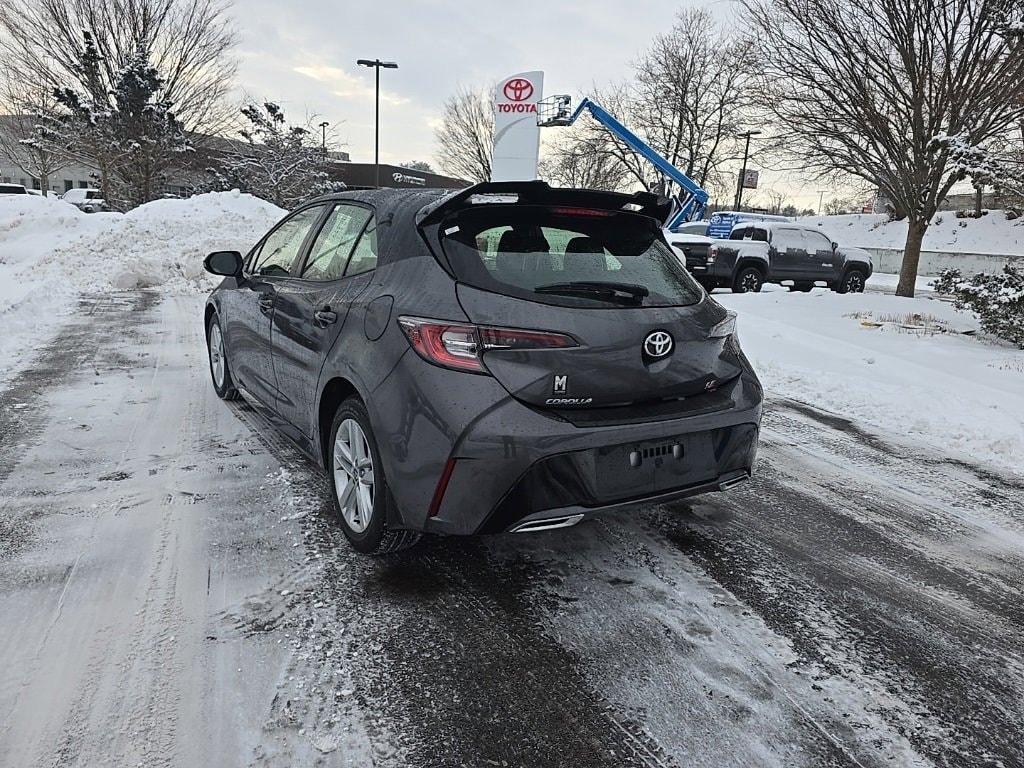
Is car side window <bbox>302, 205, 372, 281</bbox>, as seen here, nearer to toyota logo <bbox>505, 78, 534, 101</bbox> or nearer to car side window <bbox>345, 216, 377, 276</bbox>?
car side window <bbox>345, 216, 377, 276</bbox>

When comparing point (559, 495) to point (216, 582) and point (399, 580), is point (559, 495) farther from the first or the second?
point (216, 582)

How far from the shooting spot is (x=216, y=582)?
2.88m

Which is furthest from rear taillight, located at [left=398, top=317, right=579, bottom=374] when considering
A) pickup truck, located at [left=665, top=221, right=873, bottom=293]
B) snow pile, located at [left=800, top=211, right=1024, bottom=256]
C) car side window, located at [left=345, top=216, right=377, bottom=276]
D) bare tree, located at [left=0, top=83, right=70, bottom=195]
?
snow pile, located at [left=800, top=211, right=1024, bottom=256]

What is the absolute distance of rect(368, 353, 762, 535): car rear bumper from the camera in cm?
255

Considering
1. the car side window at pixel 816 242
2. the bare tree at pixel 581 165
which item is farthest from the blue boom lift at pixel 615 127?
the bare tree at pixel 581 165

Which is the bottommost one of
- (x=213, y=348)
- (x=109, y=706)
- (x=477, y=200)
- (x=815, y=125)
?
(x=109, y=706)

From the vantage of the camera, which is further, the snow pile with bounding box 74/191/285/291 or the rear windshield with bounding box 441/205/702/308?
the snow pile with bounding box 74/191/285/291

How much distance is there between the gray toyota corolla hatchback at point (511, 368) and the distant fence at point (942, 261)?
27923 mm

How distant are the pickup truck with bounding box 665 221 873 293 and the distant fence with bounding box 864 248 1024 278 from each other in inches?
443

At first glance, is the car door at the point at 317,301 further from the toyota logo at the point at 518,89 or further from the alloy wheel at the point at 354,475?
the toyota logo at the point at 518,89

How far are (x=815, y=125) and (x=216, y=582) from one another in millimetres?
13881

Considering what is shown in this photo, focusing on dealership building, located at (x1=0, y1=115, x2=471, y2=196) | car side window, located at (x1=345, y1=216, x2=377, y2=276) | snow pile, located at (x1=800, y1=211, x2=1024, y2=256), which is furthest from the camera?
snow pile, located at (x1=800, y1=211, x2=1024, y2=256)

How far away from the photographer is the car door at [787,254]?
56.1 feet

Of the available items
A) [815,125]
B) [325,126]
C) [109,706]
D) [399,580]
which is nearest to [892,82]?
[815,125]
